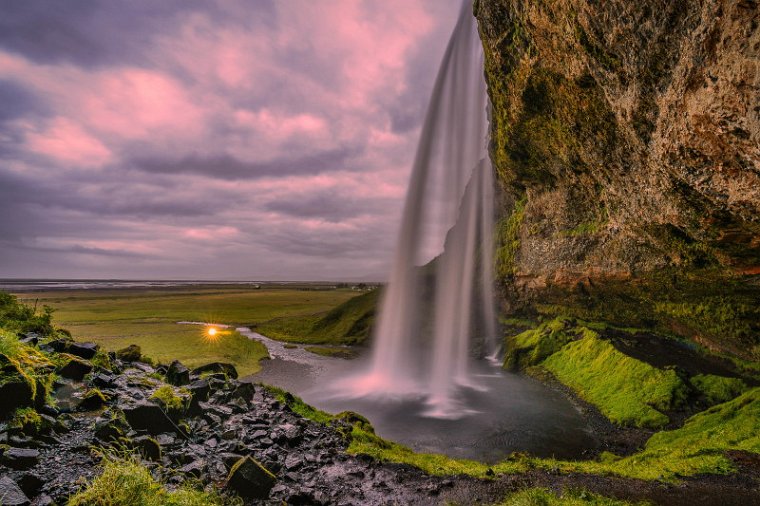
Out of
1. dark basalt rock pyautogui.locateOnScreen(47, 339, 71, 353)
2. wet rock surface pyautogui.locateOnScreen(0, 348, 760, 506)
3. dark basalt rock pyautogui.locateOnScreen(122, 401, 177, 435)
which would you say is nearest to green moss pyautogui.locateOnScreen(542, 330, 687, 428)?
wet rock surface pyautogui.locateOnScreen(0, 348, 760, 506)

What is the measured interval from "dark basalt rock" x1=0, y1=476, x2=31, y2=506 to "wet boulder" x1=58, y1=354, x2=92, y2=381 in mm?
5850

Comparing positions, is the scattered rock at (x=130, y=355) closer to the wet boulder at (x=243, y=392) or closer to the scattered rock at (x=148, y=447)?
the wet boulder at (x=243, y=392)

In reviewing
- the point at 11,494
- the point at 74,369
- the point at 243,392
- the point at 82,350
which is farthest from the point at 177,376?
the point at 11,494

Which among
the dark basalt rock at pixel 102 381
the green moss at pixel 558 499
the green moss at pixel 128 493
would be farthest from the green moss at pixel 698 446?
the dark basalt rock at pixel 102 381

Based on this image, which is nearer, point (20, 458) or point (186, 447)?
point (20, 458)

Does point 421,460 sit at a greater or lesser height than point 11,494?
lesser

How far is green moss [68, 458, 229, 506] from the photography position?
621cm

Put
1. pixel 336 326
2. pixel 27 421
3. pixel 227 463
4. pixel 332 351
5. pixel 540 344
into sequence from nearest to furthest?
1. pixel 27 421
2. pixel 227 463
3. pixel 540 344
4. pixel 332 351
5. pixel 336 326

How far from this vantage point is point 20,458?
23.2ft

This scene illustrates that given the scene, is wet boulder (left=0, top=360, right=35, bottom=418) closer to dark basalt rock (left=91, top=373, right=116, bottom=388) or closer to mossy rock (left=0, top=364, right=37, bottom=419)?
mossy rock (left=0, top=364, right=37, bottom=419)

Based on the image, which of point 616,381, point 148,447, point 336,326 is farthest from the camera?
point 336,326

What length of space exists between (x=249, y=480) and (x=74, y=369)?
7.55 metres

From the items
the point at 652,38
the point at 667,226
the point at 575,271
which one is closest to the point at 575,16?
the point at 652,38

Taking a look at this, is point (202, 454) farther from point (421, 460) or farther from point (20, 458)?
point (421, 460)
